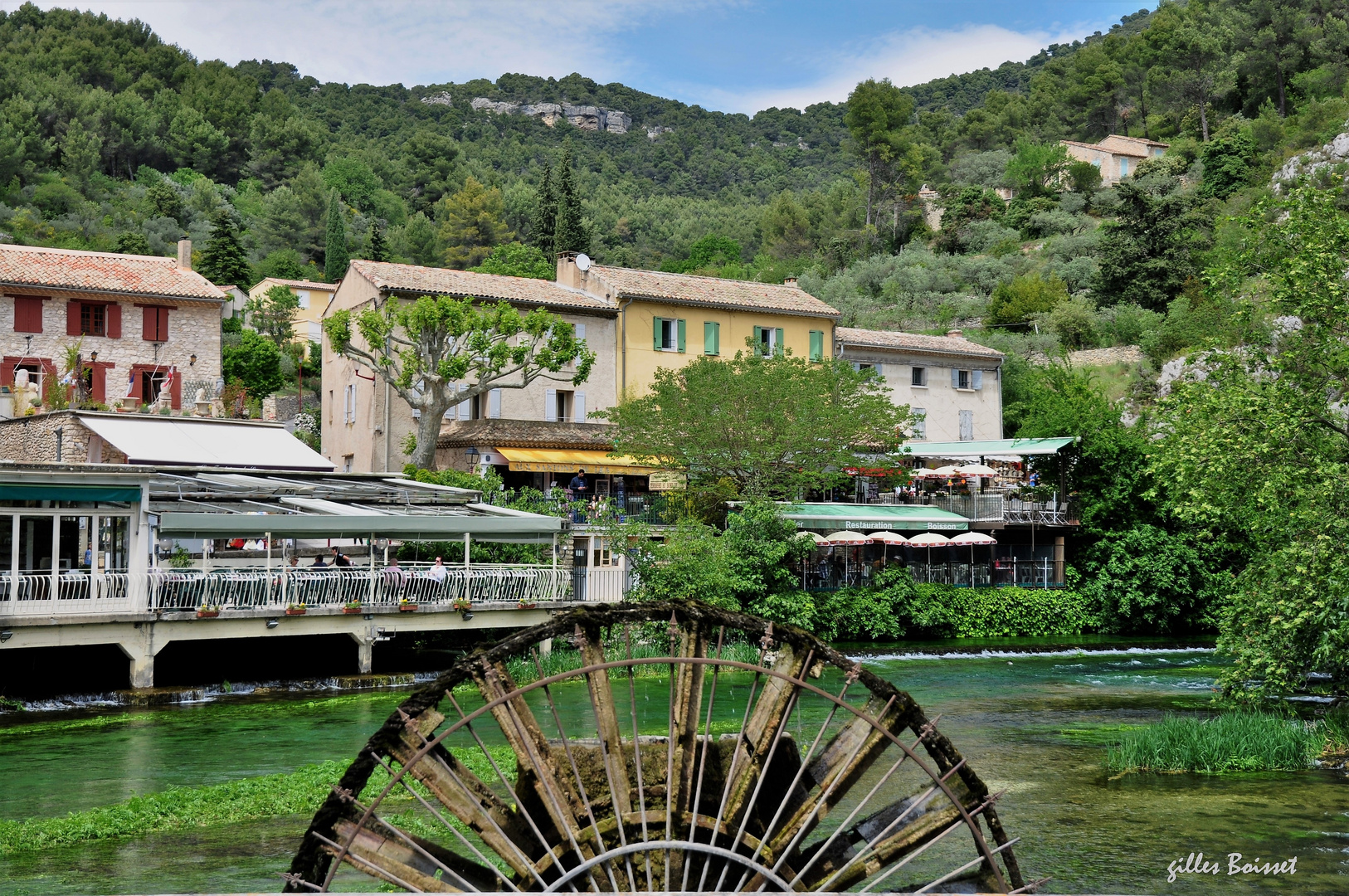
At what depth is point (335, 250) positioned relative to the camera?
259 feet

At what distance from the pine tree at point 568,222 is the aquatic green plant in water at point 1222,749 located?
53.2 metres

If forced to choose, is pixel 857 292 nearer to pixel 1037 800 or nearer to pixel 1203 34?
pixel 1203 34

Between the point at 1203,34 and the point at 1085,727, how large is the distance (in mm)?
76381

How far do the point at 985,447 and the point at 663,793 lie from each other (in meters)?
33.9

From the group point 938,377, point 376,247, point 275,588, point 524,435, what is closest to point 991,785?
point 275,588

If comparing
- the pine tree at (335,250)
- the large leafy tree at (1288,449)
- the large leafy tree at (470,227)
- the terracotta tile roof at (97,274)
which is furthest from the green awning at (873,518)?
the large leafy tree at (470,227)

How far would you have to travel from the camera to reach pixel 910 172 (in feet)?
270

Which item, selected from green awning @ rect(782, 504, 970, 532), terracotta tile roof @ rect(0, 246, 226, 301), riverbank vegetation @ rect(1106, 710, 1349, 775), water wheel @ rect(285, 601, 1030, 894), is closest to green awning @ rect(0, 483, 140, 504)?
terracotta tile roof @ rect(0, 246, 226, 301)

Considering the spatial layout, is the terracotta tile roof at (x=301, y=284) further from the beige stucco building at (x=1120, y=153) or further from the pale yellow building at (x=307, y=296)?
the beige stucco building at (x=1120, y=153)

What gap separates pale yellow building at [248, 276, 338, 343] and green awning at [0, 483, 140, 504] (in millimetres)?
46847

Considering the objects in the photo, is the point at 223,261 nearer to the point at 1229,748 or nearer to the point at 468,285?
the point at 468,285

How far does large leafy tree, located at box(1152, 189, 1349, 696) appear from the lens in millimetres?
16594

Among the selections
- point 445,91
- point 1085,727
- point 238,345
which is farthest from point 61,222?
point 445,91

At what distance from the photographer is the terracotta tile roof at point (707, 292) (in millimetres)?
42688
